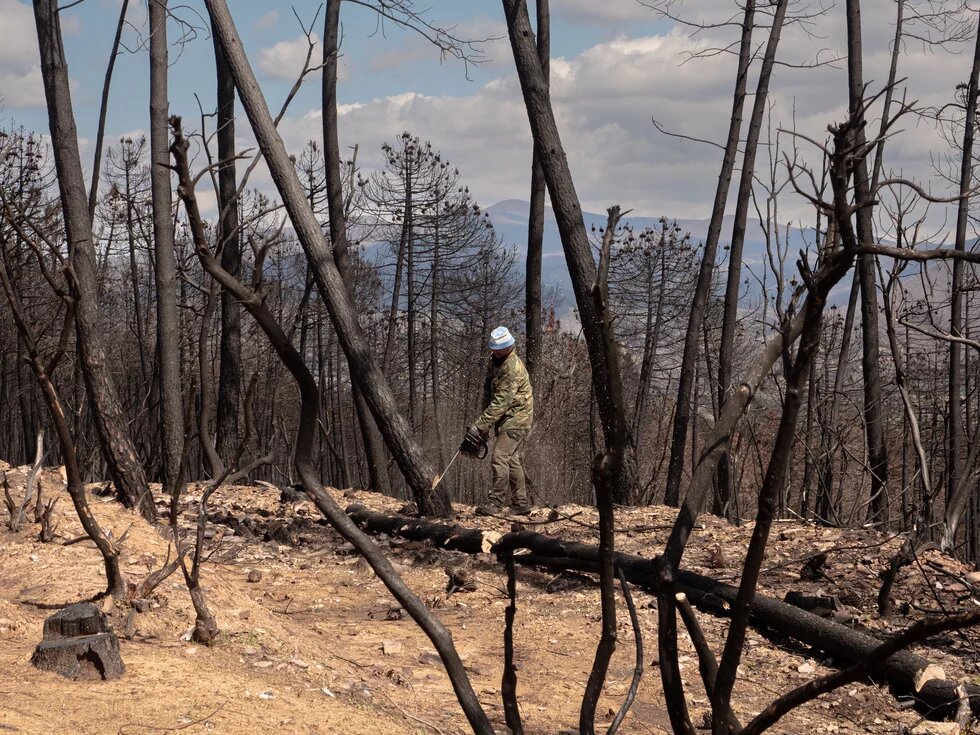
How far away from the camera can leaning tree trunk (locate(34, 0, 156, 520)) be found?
6966 mm

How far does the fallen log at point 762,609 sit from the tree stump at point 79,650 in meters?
1.66

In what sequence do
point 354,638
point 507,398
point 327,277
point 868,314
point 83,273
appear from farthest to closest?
1. point 868,314
2. point 507,398
3. point 327,277
4. point 83,273
5. point 354,638

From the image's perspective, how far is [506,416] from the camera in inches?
401

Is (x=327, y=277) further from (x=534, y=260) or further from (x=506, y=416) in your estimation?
(x=534, y=260)

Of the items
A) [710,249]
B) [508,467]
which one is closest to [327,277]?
[508,467]

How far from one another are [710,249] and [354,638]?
8611 mm

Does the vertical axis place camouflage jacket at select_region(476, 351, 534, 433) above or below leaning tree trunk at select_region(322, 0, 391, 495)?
below

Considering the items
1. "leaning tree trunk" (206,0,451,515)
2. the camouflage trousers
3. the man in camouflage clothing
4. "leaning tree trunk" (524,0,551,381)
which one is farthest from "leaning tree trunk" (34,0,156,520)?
"leaning tree trunk" (524,0,551,381)

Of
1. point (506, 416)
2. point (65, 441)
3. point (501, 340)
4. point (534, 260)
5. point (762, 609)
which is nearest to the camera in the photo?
point (65, 441)

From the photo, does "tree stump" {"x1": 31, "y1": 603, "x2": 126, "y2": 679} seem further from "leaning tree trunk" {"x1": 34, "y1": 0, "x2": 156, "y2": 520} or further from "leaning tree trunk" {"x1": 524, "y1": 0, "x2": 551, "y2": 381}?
"leaning tree trunk" {"x1": 524, "y1": 0, "x2": 551, "y2": 381}

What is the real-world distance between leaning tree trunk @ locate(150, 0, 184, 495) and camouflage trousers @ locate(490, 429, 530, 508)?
129 inches

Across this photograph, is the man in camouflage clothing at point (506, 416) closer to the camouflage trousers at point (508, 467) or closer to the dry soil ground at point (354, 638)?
the camouflage trousers at point (508, 467)

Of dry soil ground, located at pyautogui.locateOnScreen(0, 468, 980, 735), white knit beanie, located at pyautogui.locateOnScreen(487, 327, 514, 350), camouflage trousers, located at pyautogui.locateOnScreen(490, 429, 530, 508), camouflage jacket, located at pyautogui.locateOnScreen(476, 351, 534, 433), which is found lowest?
dry soil ground, located at pyautogui.locateOnScreen(0, 468, 980, 735)

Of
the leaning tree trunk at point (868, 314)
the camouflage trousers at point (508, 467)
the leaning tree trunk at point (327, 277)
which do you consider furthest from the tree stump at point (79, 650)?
the leaning tree trunk at point (868, 314)
